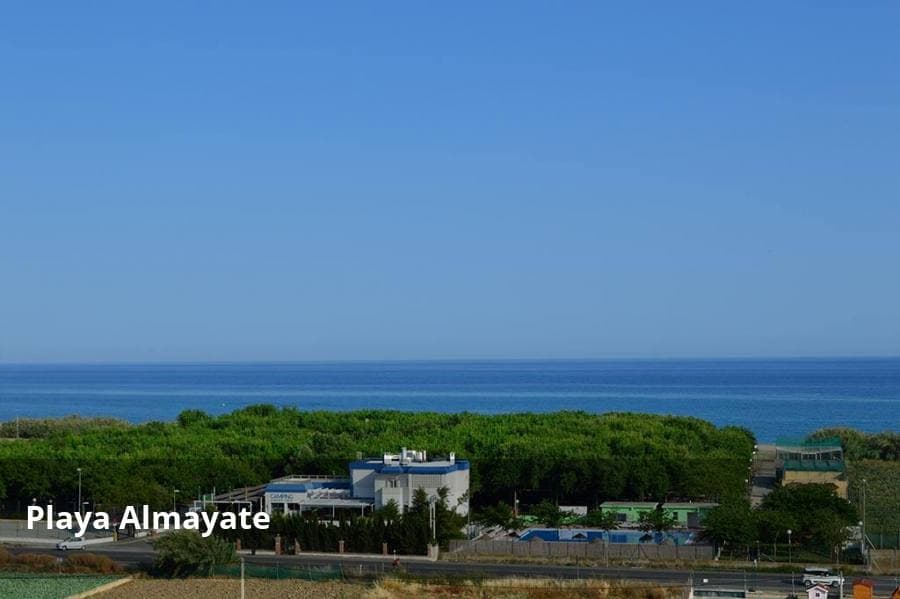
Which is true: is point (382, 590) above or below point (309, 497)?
below

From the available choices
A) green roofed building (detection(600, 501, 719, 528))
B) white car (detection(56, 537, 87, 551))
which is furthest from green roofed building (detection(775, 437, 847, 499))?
Result: white car (detection(56, 537, 87, 551))

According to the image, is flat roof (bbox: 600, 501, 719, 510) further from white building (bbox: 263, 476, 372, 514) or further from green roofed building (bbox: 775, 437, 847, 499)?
white building (bbox: 263, 476, 372, 514)

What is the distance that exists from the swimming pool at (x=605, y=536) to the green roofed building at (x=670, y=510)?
3.86 metres

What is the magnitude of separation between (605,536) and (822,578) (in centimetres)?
1123

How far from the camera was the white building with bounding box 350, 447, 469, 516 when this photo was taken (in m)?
52.2

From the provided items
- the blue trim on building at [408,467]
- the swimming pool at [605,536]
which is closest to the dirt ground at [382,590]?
the swimming pool at [605,536]

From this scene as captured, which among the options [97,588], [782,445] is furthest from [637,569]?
[782,445]

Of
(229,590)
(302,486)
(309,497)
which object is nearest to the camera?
(229,590)

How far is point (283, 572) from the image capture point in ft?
137

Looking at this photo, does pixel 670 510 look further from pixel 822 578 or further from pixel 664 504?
pixel 822 578

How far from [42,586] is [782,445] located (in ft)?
170

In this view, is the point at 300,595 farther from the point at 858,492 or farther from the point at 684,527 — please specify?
the point at 858,492

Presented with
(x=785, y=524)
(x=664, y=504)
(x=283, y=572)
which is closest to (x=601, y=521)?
(x=664, y=504)

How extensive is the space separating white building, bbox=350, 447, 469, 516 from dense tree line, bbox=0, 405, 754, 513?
4.95 meters
